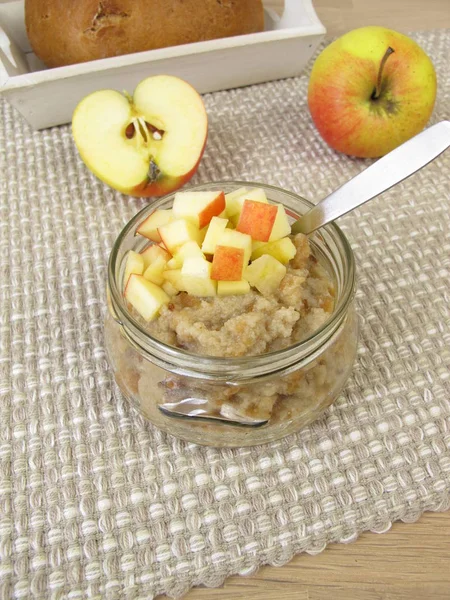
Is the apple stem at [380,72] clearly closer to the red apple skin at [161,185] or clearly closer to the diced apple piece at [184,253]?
the red apple skin at [161,185]

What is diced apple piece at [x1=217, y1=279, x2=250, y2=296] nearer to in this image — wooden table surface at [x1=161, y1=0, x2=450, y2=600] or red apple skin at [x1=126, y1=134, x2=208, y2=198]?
wooden table surface at [x1=161, y1=0, x2=450, y2=600]

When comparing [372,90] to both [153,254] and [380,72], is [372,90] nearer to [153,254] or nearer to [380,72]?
[380,72]

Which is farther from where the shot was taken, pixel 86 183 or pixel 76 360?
pixel 86 183

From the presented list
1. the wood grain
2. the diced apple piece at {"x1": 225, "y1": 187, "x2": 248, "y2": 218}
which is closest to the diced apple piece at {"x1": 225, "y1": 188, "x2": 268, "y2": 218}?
the diced apple piece at {"x1": 225, "y1": 187, "x2": 248, "y2": 218}

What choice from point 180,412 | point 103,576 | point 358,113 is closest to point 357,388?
point 180,412

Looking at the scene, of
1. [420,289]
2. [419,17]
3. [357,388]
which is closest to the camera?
[357,388]

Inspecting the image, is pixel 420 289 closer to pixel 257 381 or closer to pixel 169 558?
pixel 257 381

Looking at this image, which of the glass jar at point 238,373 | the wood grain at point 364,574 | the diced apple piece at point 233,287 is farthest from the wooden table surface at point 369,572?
the diced apple piece at point 233,287
